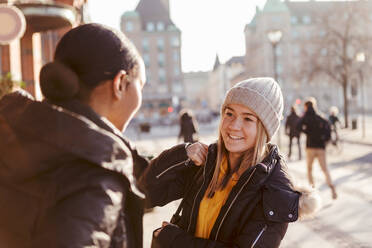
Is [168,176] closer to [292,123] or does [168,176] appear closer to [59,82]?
[59,82]

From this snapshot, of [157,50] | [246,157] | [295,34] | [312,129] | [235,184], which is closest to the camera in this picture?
[235,184]

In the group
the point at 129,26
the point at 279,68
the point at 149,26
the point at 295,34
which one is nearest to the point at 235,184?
the point at 279,68

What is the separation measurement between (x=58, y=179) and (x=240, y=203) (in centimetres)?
103

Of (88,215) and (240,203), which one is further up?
(88,215)

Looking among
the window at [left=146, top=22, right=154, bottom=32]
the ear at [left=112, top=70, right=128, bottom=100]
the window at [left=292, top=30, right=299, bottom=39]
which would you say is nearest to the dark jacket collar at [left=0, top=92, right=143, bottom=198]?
the ear at [left=112, top=70, right=128, bottom=100]

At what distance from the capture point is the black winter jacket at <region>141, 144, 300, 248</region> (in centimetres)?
188

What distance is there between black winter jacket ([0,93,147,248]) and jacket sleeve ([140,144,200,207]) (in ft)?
2.63

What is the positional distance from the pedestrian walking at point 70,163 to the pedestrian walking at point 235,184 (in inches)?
22.2

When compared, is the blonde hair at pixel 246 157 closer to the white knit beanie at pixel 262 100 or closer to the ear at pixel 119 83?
the white knit beanie at pixel 262 100

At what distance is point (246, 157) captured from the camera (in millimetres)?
2271

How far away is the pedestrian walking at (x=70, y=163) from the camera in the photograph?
1088 mm

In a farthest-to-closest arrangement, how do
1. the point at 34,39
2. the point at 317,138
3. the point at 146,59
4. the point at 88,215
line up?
the point at 146,59, the point at 34,39, the point at 317,138, the point at 88,215

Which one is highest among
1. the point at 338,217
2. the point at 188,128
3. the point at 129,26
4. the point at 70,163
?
the point at 129,26

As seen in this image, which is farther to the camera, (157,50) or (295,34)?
(295,34)
